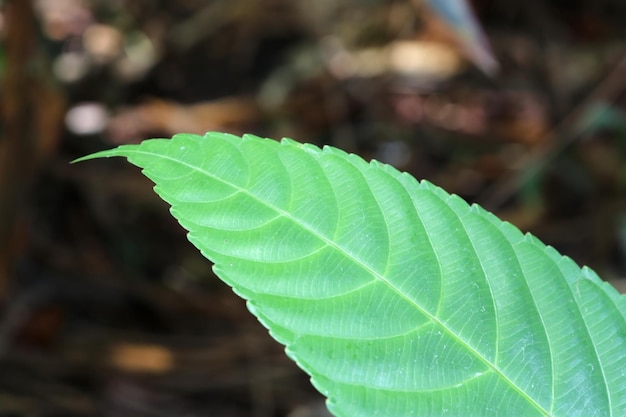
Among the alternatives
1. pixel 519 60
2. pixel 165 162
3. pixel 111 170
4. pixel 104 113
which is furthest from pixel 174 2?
pixel 165 162

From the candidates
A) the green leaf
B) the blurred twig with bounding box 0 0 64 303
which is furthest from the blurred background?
the green leaf

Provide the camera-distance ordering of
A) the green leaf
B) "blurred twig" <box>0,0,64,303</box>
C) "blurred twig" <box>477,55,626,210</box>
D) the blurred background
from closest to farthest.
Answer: the green leaf
"blurred twig" <box>0,0,64,303</box>
the blurred background
"blurred twig" <box>477,55,626,210</box>

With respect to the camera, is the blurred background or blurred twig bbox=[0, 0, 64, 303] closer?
blurred twig bbox=[0, 0, 64, 303]

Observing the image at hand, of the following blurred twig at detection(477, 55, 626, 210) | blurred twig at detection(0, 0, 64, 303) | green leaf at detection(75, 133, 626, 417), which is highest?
blurred twig at detection(477, 55, 626, 210)

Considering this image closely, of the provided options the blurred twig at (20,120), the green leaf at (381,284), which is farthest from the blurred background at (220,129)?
the green leaf at (381,284)

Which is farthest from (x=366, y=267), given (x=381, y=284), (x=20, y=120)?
(x=20, y=120)

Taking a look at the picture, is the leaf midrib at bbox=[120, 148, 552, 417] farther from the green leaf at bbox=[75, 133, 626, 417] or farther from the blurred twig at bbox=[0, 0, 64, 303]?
the blurred twig at bbox=[0, 0, 64, 303]

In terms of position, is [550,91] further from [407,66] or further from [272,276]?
[272,276]
